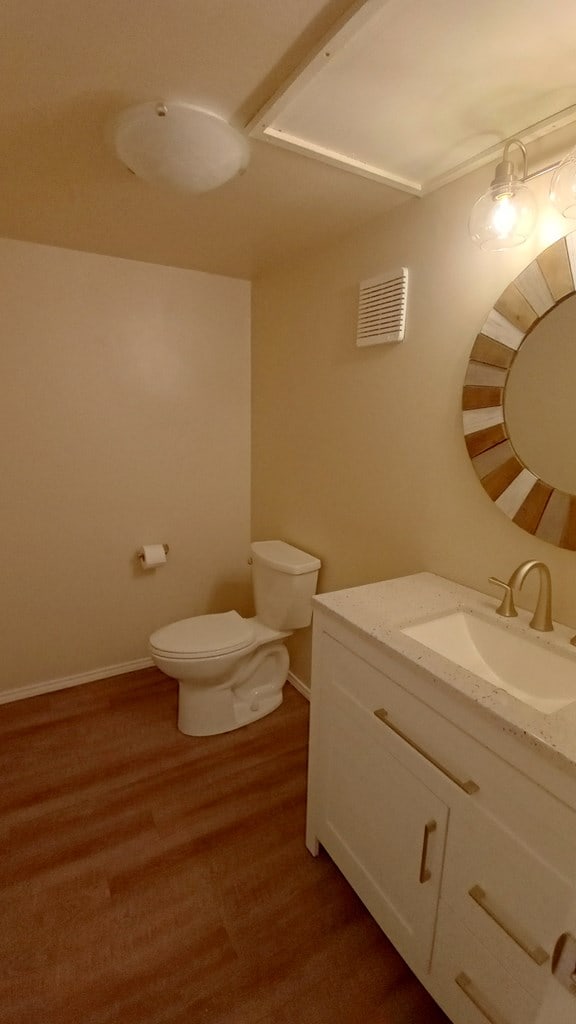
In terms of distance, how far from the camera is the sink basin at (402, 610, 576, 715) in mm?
1047

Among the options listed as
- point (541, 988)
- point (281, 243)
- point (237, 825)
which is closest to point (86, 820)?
point (237, 825)

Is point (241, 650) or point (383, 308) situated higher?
point (383, 308)

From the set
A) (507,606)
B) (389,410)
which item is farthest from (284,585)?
(507,606)

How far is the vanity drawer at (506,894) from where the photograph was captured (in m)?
0.76

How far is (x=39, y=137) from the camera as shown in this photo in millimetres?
1196

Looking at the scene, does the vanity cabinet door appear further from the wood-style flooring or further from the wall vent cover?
the wall vent cover

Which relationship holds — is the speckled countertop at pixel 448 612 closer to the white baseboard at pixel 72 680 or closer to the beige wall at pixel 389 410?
the beige wall at pixel 389 410

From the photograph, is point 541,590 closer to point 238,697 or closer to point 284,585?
point 284,585

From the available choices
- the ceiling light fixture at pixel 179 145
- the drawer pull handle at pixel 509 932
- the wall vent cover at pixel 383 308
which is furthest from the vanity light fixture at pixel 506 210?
the drawer pull handle at pixel 509 932

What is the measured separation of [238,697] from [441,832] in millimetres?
1304

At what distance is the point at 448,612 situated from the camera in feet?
4.14

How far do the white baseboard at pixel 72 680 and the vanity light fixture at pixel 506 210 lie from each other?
Answer: 2481mm

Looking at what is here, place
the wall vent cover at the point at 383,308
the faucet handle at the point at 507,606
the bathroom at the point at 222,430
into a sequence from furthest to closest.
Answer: the wall vent cover at the point at 383,308
the bathroom at the point at 222,430
the faucet handle at the point at 507,606

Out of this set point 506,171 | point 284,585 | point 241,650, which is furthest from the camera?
point 284,585
